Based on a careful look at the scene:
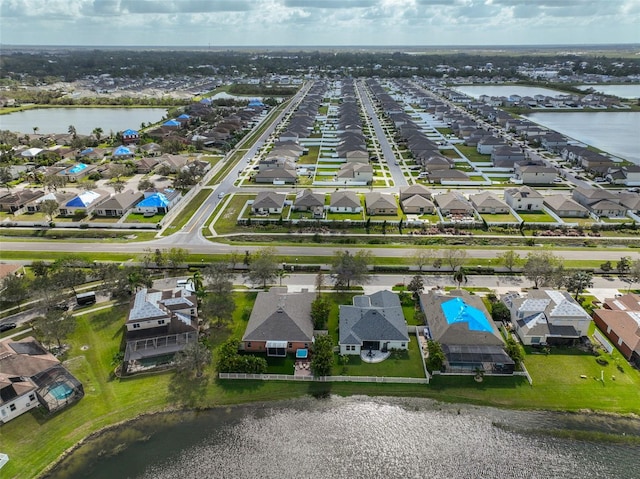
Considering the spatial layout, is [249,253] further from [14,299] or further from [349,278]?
[14,299]

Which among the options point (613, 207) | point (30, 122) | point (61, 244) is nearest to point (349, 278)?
point (61, 244)

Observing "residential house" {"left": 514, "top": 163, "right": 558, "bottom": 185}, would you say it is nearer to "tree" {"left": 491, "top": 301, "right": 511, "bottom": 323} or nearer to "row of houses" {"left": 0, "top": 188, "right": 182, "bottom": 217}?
"tree" {"left": 491, "top": 301, "right": 511, "bottom": 323}

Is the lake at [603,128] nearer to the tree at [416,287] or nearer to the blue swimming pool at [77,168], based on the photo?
the tree at [416,287]

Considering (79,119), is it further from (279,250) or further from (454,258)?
(454,258)

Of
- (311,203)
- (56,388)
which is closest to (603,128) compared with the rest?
(311,203)

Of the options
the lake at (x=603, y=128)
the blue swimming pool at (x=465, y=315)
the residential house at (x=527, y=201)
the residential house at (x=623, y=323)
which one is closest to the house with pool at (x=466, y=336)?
the blue swimming pool at (x=465, y=315)

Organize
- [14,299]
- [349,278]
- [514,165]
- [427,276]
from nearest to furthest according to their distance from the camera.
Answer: [14,299], [349,278], [427,276], [514,165]
